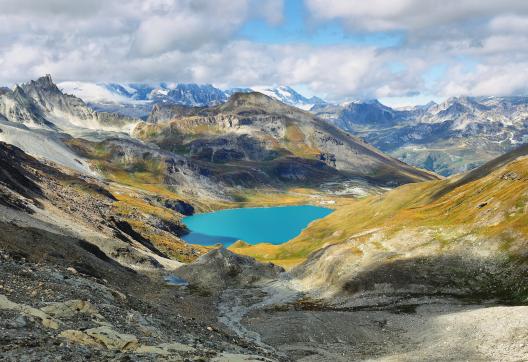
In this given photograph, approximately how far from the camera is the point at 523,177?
416 feet

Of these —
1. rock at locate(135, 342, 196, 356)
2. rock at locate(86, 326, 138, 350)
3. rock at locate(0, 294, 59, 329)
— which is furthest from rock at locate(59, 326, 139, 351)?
rock at locate(0, 294, 59, 329)

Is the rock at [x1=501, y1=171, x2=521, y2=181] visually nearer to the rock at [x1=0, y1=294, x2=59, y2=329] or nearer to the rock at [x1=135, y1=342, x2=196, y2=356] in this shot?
the rock at [x1=135, y1=342, x2=196, y2=356]

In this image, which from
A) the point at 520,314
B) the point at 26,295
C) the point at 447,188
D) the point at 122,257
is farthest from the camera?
the point at 447,188

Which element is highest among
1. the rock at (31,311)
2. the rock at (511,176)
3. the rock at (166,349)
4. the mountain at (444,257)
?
the rock at (511,176)

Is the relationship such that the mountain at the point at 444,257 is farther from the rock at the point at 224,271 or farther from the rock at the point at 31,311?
the rock at the point at 31,311

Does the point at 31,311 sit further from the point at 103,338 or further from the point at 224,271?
the point at 224,271

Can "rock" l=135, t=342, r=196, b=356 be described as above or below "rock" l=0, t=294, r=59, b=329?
below

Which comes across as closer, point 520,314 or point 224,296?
point 520,314

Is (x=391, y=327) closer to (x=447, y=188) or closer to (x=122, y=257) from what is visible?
(x=122, y=257)

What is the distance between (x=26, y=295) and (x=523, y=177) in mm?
119757

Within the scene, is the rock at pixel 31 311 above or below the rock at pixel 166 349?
above

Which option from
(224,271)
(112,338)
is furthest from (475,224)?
(112,338)

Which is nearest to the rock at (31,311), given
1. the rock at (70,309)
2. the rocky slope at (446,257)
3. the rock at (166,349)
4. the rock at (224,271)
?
the rock at (70,309)

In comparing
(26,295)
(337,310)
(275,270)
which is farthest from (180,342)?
(275,270)
